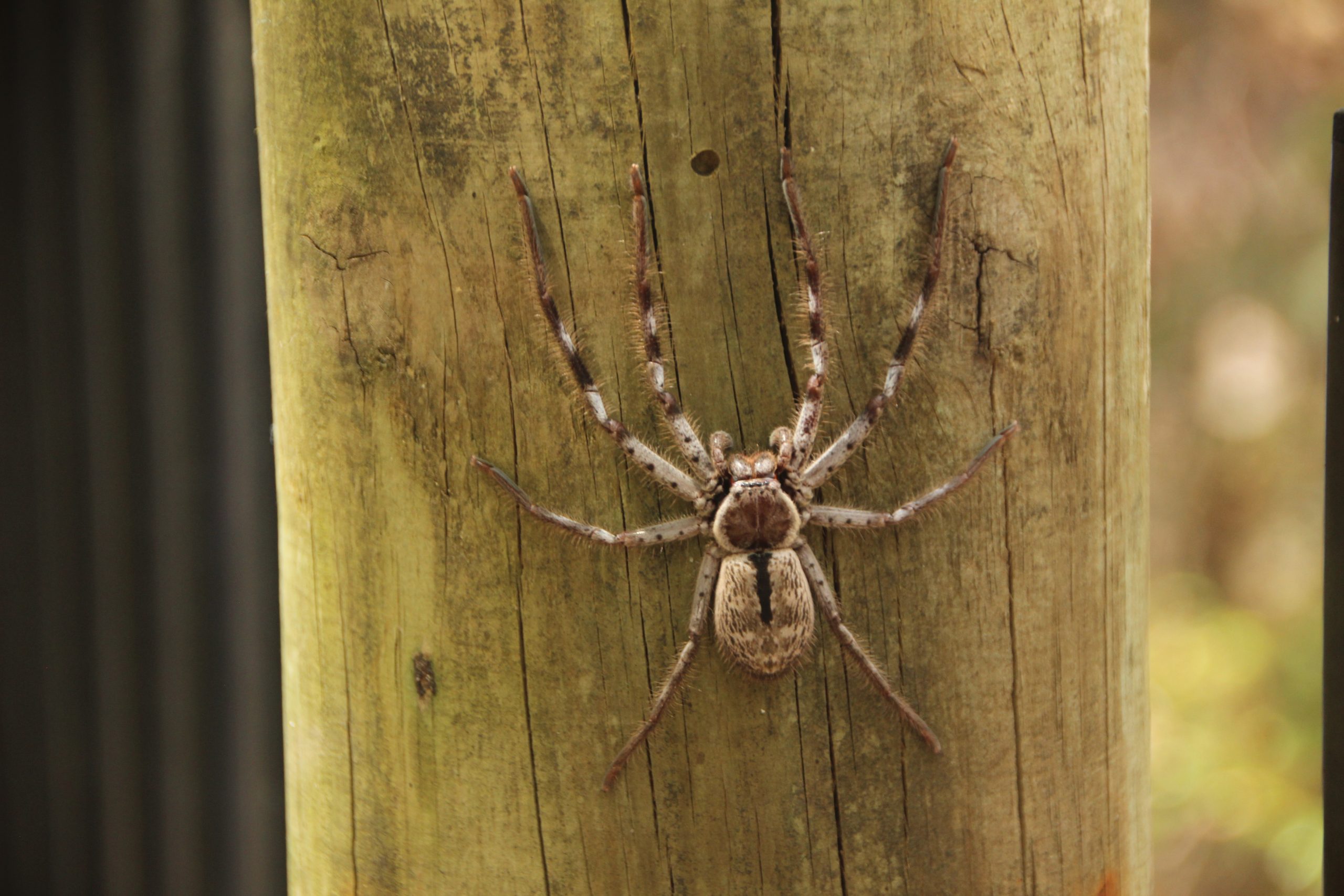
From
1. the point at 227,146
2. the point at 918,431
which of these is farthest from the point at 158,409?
the point at 918,431

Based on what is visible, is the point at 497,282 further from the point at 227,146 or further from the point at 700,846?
the point at 227,146

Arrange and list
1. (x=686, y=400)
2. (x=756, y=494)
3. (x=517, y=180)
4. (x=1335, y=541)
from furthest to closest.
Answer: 1. (x=1335, y=541)
2. (x=756, y=494)
3. (x=686, y=400)
4. (x=517, y=180)

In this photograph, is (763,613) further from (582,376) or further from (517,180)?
(517,180)

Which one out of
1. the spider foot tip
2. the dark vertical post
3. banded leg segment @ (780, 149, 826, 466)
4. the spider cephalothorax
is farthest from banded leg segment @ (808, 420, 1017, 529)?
the dark vertical post

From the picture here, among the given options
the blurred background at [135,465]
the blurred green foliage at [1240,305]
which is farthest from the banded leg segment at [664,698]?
the blurred green foliage at [1240,305]

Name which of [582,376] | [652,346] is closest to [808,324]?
[652,346]

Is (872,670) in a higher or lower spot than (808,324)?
lower
